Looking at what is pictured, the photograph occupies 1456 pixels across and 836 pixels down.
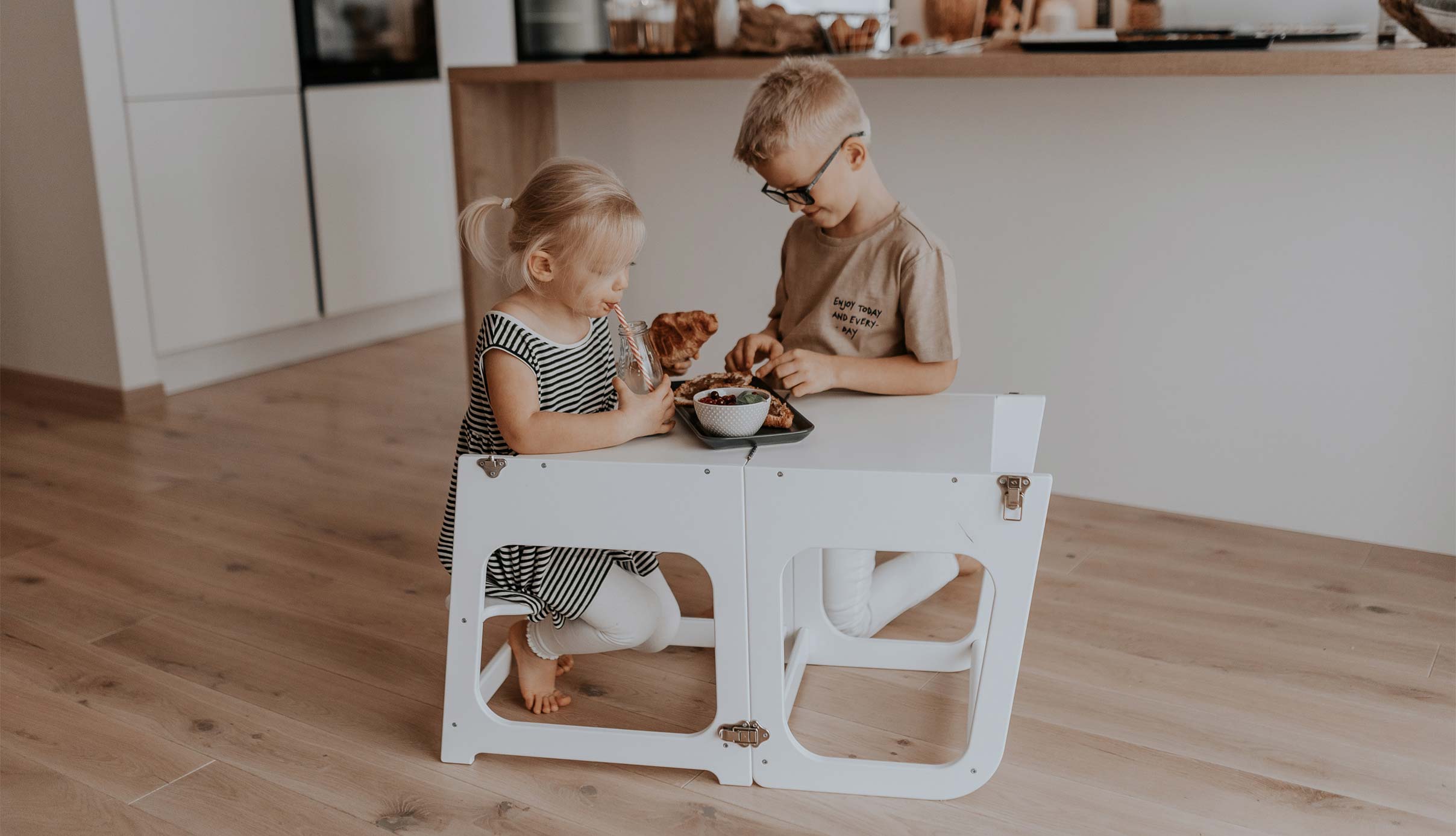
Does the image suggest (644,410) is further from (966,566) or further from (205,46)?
(205,46)

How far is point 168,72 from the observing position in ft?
10.3

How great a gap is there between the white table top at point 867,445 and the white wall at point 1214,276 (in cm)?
87

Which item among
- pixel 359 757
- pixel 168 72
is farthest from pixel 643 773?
pixel 168 72

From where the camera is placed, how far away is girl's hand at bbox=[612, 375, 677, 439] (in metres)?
1.41

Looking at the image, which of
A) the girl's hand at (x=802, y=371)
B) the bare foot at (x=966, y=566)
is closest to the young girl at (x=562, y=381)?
the girl's hand at (x=802, y=371)

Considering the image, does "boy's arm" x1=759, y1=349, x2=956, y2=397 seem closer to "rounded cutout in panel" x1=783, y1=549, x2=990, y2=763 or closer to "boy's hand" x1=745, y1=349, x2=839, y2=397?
"boy's hand" x1=745, y1=349, x2=839, y2=397

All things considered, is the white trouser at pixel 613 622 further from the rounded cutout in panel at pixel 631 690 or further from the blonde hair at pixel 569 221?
the blonde hair at pixel 569 221

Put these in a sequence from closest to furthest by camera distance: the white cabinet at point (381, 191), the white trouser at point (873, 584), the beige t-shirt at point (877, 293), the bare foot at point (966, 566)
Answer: the beige t-shirt at point (877, 293) < the white trouser at point (873, 584) < the bare foot at point (966, 566) < the white cabinet at point (381, 191)

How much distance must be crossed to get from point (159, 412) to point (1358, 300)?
2782 mm

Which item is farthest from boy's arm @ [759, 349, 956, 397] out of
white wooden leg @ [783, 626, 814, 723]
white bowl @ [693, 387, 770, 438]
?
white wooden leg @ [783, 626, 814, 723]

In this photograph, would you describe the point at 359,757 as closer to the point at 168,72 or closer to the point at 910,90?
the point at 910,90

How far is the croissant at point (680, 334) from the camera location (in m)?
1.57

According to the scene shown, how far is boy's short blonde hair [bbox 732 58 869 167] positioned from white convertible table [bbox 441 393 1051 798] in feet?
1.14

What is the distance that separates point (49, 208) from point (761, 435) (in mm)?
2574
